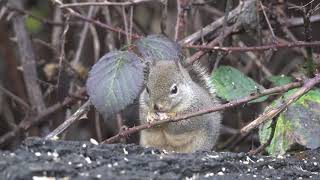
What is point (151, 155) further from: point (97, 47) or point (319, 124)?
point (97, 47)

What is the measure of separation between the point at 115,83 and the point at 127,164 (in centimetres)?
68

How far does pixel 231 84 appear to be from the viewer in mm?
3342

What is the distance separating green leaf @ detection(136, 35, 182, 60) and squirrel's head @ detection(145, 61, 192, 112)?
0.48m

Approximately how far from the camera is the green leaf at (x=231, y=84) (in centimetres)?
327

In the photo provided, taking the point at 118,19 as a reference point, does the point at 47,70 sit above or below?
below

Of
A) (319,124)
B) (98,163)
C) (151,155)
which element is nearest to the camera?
(98,163)

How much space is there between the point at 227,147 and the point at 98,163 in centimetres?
235

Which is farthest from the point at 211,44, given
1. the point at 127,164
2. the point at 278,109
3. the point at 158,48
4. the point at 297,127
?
the point at 127,164

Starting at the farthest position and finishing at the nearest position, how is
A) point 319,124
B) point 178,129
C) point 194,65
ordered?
point 194,65 → point 178,129 → point 319,124

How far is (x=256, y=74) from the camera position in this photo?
428cm

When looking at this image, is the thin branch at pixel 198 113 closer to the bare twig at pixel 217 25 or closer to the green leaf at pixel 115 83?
the green leaf at pixel 115 83

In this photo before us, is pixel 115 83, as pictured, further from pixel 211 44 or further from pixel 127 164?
pixel 211 44

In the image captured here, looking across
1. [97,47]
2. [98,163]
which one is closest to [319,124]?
[98,163]

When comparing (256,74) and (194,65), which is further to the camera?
(256,74)
